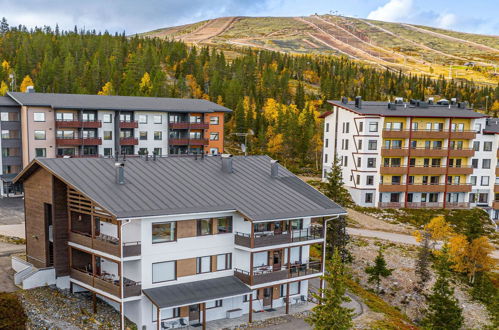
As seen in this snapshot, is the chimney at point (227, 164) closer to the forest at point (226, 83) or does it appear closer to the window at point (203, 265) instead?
the window at point (203, 265)

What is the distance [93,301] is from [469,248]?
40354 millimetres

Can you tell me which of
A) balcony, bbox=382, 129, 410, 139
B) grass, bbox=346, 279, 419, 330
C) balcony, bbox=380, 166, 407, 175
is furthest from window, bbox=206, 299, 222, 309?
balcony, bbox=382, 129, 410, 139

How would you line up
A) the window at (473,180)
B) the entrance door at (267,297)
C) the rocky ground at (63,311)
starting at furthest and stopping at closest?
1. the window at (473,180)
2. the entrance door at (267,297)
3. the rocky ground at (63,311)

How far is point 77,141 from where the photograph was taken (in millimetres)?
71312

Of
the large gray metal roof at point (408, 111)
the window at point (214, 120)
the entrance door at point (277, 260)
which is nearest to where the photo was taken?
the entrance door at point (277, 260)

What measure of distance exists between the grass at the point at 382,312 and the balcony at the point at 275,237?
8204 millimetres

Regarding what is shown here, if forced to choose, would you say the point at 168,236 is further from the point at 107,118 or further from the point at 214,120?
the point at 214,120

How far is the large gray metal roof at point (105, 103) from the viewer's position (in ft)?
227

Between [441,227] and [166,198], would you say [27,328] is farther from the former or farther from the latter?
[441,227]

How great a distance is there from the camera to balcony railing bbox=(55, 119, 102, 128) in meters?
69.8

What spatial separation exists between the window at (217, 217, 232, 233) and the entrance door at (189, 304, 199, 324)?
225 inches

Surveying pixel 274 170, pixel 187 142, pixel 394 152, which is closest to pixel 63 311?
pixel 274 170

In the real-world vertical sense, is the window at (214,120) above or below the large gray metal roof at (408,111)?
below

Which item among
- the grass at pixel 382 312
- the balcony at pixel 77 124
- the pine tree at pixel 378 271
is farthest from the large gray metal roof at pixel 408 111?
the balcony at pixel 77 124
